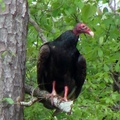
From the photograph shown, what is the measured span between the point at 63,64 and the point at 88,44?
2.98ft

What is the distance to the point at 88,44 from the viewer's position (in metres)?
6.96

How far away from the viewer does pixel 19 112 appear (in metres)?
Result: 5.13

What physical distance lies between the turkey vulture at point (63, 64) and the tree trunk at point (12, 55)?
866mm

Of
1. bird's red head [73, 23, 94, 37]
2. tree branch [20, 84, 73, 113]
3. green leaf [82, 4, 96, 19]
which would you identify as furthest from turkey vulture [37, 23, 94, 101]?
tree branch [20, 84, 73, 113]

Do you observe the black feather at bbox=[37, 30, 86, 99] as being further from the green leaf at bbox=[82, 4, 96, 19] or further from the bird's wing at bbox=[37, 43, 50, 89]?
the green leaf at bbox=[82, 4, 96, 19]

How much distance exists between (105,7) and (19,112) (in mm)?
2107

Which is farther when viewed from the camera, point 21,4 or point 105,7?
point 105,7

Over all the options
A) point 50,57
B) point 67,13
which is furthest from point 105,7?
point 50,57

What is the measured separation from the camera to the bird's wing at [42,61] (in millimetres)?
6031

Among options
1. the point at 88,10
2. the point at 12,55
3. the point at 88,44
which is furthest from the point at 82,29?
the point at 12,55

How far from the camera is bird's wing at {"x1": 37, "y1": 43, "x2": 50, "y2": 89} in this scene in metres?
6.03

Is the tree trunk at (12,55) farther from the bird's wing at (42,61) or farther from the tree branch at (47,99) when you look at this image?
the bird's wing at (42,61)

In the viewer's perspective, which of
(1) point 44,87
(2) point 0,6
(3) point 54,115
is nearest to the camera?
(2) point 0,6

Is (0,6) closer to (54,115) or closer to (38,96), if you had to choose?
(38,96)
